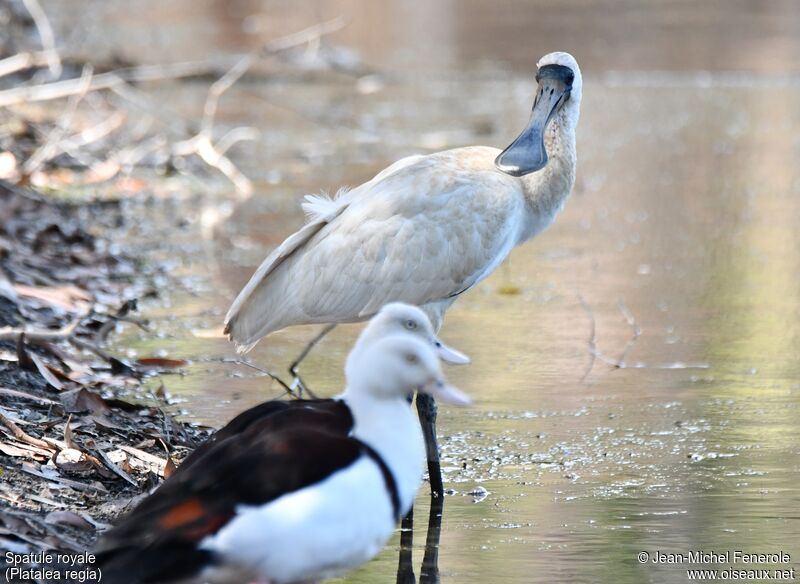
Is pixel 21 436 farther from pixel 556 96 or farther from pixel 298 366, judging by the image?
pixel 556 96

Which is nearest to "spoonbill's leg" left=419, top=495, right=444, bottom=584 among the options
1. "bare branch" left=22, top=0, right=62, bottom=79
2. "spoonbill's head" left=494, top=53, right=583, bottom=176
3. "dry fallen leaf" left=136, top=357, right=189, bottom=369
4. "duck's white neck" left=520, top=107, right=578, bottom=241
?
"duck's white neck" left=520, top=107, right=578, bottom=241

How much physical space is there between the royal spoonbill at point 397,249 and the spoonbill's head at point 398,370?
7.16 ft

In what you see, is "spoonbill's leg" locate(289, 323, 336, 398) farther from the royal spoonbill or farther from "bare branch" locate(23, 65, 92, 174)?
"bare branch" locate(23, 65, 92, 174)

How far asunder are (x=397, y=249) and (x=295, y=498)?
2659 mm

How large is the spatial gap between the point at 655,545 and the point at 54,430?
2313mm

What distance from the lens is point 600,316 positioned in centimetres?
843

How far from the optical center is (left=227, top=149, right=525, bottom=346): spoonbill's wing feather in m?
6.37

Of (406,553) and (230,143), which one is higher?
(230,143)

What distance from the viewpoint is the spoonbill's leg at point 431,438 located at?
18.9 feet

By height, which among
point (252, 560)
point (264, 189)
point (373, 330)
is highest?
point (373, 330)

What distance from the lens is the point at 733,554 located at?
4992 mm

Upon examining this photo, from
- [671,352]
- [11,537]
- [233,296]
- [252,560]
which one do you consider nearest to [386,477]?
[252,560]

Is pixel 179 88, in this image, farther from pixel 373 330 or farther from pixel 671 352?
pixel 373 330

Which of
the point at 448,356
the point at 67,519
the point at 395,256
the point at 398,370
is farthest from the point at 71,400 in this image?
the point at 398,370
